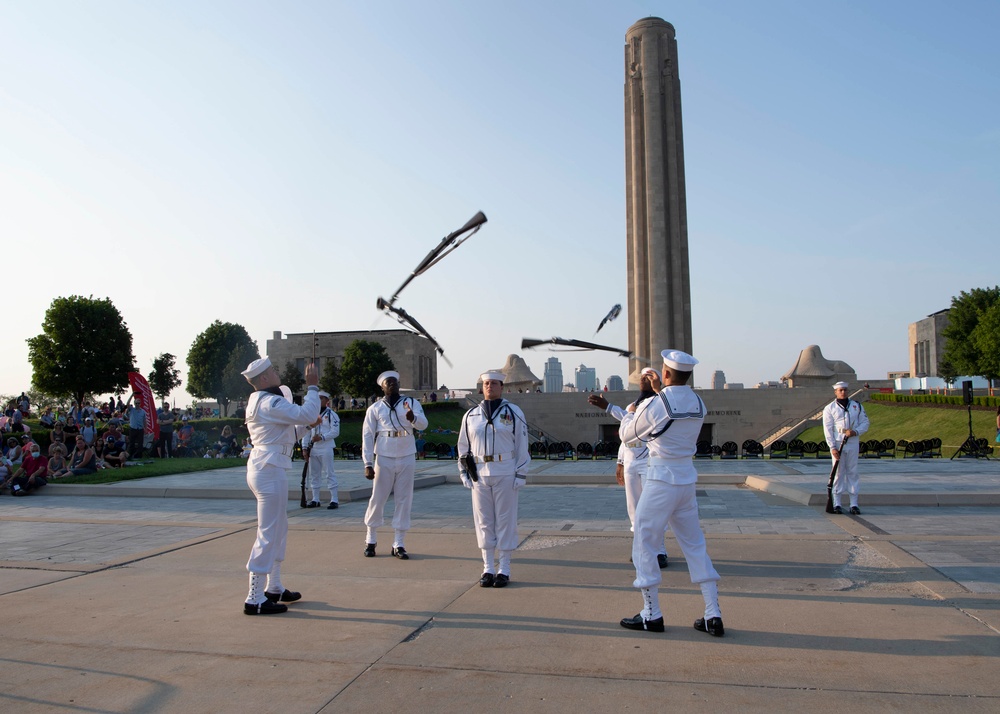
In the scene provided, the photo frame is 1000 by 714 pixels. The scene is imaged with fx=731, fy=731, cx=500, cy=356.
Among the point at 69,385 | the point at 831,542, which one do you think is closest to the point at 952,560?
the point at 831,542

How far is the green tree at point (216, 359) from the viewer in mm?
79938

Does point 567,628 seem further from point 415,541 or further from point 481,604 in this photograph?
point 415,541

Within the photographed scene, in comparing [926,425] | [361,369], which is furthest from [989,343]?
[361,369]

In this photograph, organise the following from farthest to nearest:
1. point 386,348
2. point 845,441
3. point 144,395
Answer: point 386,348
point 144,395
point 845,441

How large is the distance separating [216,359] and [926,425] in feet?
225

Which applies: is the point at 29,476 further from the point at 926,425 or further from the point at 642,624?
the point at 926,425

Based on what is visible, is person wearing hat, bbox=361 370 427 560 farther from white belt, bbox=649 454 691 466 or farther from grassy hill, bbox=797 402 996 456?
grassy hill, bbox=797 402 996 456

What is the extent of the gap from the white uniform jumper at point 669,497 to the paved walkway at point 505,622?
43cm

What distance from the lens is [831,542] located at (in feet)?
28.7

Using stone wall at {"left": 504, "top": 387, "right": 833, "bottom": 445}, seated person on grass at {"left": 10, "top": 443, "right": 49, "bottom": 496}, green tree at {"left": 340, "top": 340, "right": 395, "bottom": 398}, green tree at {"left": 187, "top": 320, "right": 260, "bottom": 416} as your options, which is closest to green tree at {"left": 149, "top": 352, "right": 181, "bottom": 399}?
green tree at {"left": 187, "top": 320, "right": 260, "bottom": 416}

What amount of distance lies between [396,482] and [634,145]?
50892mm

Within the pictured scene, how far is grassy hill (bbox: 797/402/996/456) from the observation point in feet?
110

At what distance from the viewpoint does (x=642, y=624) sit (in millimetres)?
5375

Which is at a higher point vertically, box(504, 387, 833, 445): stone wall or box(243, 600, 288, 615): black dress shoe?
box(504, 387, 833, 445): stone wall
